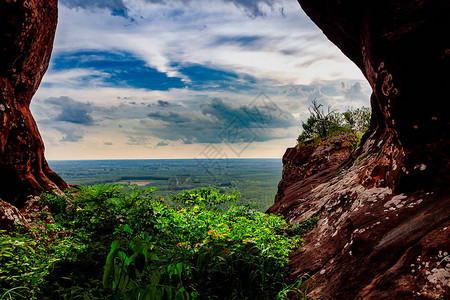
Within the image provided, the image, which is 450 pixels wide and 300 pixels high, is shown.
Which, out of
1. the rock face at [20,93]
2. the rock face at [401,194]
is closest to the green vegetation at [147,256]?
the rock face at [401,194]

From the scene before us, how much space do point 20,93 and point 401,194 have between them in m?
11.3

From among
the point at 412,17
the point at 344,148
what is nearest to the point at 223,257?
the point at 412,17

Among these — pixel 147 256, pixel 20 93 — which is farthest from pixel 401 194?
pixel 20 93

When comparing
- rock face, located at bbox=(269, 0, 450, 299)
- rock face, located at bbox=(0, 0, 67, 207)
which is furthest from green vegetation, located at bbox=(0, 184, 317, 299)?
rock face, located at bbox=(0, 0, 67, 207)

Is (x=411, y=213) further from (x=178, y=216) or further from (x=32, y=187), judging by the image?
(x=32, y=187)

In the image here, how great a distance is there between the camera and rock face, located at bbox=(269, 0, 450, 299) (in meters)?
2.87

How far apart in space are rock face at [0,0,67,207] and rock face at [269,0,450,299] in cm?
845

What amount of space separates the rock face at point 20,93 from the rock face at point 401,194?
845 centimetres

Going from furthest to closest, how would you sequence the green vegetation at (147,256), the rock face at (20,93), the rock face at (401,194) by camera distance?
the rock face at (20,93)
the green vegetation at (147,256)
the rock face at (401,194)

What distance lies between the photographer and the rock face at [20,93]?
6648 mm

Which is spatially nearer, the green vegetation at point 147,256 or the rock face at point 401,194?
the rock face at point 401,194

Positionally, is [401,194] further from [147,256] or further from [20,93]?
[20,93]

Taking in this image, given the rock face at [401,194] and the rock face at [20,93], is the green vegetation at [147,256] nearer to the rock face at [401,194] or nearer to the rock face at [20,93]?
the rock face at [401,194]

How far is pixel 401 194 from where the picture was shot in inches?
161
